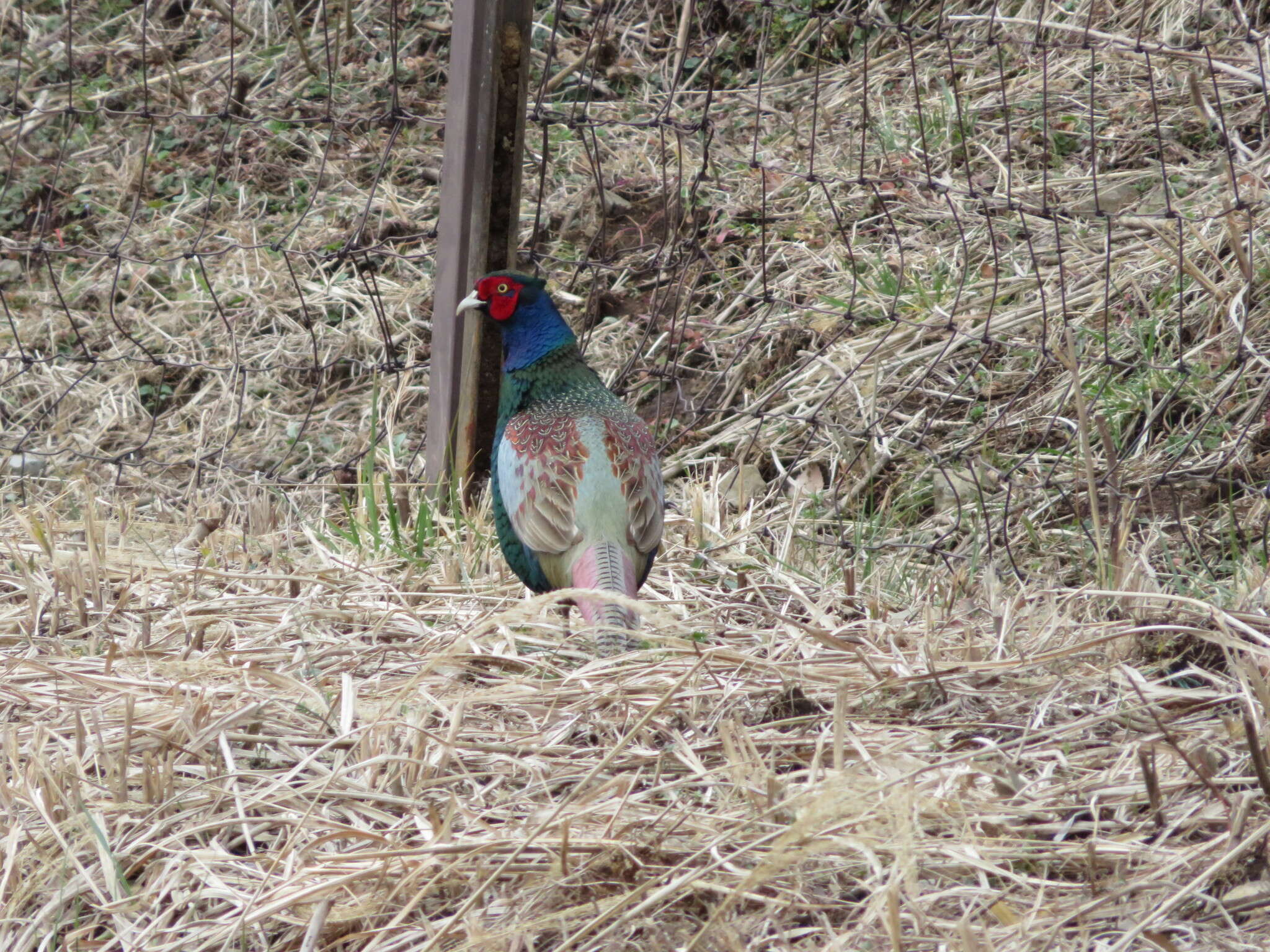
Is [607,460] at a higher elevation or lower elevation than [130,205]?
lower

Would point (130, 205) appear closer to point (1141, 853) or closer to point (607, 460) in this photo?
point (607, 460)

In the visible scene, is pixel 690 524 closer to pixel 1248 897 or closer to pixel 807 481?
pixel 807 481

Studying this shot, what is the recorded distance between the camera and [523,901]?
5.70 ft

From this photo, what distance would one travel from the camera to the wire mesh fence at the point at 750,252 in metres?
3.96

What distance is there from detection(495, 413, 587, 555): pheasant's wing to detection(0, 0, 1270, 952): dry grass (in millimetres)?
211

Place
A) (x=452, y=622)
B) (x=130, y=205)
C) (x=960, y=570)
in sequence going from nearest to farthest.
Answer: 1. (x=452, y=622)
2. (x=960, y=570)
3. (x=130, y=205)

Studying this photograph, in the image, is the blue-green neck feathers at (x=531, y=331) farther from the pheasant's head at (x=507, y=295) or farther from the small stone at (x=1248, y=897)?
the small stone at (x=1248, y=897)

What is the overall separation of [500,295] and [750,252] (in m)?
2.29

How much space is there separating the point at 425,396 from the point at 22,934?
3624mm

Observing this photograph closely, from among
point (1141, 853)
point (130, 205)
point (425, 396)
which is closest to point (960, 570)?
point (1141, 853)

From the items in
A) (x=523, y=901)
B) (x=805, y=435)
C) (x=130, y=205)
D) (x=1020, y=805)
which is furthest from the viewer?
(x=130, y=205)

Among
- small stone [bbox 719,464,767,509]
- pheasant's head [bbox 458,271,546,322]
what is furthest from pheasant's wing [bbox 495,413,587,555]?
small stone [bbox 719,464,767,509]

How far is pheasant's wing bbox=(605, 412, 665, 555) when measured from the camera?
A: 3127 mm

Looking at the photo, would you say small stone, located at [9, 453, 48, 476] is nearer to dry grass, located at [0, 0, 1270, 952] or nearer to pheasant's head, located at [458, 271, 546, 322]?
dry grass, located at [0, 0, 1270, 952]
